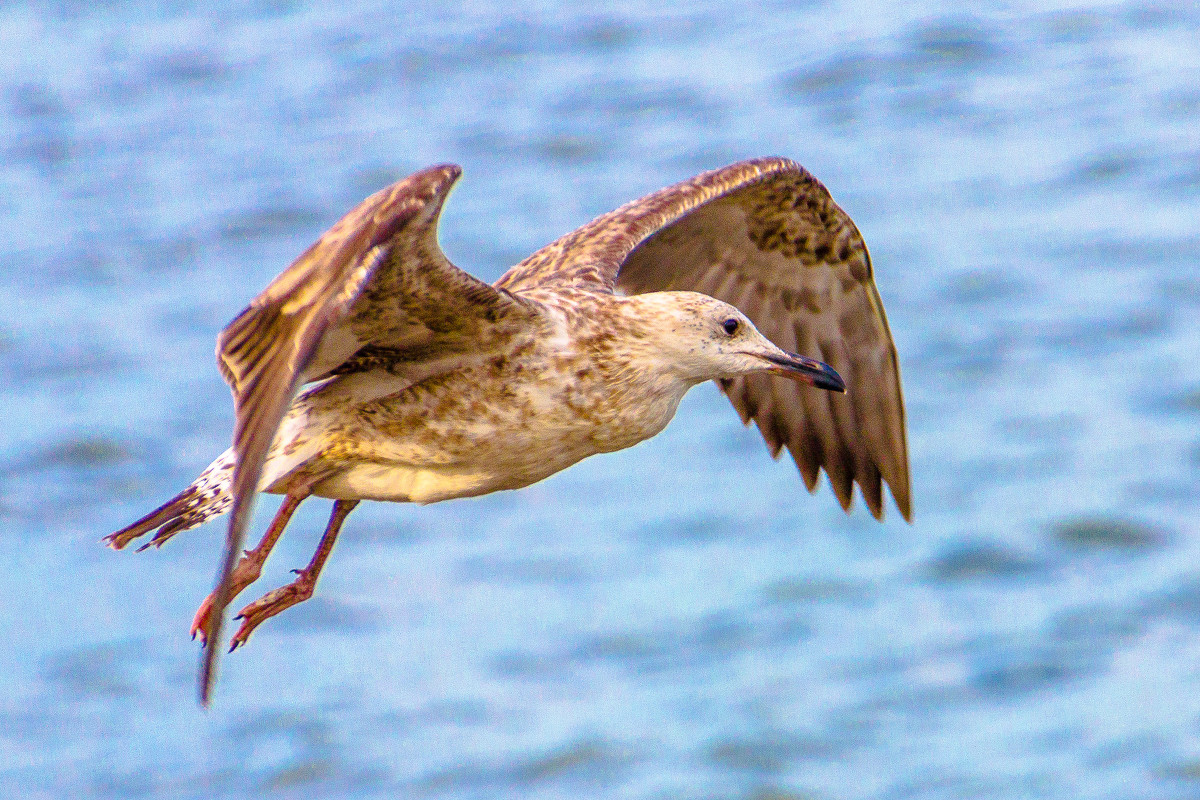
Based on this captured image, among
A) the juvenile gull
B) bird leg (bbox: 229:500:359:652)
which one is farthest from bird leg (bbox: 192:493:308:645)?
bird leg (bbox: 229:500:359:652)

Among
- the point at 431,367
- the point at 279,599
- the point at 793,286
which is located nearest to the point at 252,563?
the point at 279,599

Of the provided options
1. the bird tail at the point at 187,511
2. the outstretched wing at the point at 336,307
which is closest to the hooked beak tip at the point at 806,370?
the outstretched wing at the point at 336,307

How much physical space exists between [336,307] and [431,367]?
4.68 feet

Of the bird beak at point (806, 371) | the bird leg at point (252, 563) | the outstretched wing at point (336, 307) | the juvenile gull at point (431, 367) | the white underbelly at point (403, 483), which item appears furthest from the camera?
the bird beak at point (806, 371)

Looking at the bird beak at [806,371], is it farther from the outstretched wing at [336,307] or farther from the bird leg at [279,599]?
the bird leg at [279,599]

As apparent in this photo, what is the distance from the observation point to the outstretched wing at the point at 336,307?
7504mm

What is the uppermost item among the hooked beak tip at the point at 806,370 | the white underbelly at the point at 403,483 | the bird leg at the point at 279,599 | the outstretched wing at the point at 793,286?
the outstretched wing at the point at 793,286

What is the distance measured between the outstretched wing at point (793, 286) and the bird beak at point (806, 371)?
157 centimetres

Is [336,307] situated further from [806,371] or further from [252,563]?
[806,371]

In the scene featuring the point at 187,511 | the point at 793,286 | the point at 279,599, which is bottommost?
the point at 279,599

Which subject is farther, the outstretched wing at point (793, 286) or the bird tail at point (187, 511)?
the outstretched wing at point (793, 286)

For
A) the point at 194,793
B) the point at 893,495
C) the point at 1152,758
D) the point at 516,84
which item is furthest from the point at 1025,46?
the point at 893,495

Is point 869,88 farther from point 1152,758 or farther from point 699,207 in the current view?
point 699,207

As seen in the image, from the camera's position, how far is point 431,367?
9109 mm
